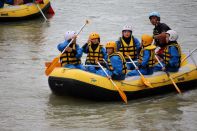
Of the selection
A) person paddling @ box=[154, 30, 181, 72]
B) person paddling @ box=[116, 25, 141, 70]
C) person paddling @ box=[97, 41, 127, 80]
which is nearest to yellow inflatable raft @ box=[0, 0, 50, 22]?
person paddling @ box=[116, 25, 141, 70]

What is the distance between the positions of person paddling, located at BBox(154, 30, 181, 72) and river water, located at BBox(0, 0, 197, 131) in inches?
20.4

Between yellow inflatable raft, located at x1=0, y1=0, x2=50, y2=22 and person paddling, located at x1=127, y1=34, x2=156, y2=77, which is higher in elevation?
person paddling, located at x1=127, y1=34, x2=156, y2=77

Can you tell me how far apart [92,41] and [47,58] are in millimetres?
3318

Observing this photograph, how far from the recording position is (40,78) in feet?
38.5

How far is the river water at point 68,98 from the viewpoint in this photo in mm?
9172

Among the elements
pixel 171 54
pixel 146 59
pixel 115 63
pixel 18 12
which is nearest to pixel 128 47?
pixel 146 59

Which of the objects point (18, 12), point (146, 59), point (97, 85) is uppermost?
point (146, 59)

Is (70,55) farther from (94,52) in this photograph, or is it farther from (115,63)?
(115,63)

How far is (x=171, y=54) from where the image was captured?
10586 mm

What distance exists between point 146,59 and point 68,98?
148 centimetres

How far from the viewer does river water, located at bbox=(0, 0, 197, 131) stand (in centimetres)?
917

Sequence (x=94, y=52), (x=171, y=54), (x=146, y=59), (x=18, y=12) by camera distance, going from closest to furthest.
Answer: (x=146, y=59), (x=94, y=52), (x=171, y=54), (x=18, y=12)

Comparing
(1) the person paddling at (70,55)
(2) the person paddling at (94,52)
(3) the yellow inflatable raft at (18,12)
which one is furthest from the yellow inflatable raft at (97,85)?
(3) the yellow inflatable raft at (18,12)

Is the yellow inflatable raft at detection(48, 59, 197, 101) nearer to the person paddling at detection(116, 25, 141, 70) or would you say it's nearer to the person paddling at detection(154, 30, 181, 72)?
the person paddling at detection(154, 30, 181, 72)
